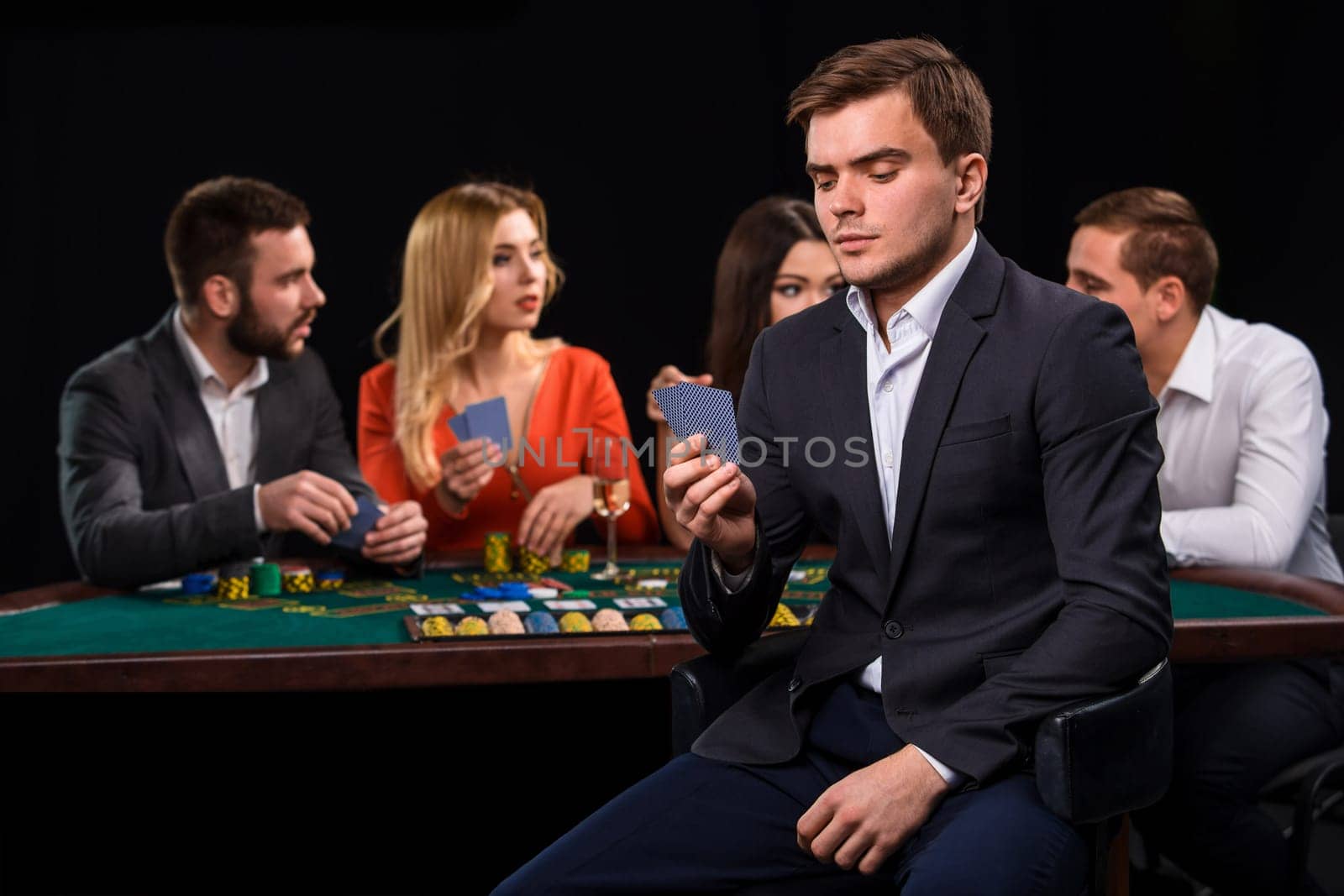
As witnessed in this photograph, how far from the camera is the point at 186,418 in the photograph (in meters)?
4.07

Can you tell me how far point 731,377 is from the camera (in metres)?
4.62

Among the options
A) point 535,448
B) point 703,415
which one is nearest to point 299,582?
point 535,448

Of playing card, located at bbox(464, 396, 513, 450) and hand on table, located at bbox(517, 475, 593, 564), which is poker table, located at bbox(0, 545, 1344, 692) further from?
playing card, located at bbox(464, 396, 513, 450)

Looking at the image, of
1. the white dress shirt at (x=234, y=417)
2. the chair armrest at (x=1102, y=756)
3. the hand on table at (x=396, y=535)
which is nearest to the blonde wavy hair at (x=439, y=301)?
the white dress shirt at (x=234, y=417)

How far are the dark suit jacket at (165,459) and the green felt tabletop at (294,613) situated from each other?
131mm

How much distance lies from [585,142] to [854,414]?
3553mm

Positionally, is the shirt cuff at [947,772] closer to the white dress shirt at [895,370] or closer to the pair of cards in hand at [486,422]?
the white dress shirt at [895,370]

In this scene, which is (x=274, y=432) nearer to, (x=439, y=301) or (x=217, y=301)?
(x=217, y=301)

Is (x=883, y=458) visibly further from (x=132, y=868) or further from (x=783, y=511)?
→ (x=132, y=868)

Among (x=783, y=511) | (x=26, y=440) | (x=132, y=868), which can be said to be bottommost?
(x=132, y=868)

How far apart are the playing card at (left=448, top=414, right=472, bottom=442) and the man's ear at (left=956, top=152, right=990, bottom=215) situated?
2.01m

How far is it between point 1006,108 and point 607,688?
10.4ft

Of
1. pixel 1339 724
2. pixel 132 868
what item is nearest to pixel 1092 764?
pixel 1339 724

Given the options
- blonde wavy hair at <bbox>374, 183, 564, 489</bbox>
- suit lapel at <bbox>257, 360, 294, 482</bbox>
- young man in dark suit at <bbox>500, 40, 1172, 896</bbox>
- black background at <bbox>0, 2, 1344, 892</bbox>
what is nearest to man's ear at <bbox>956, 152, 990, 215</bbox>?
young man in dark suit at <bbox>500, 40, 1172, 896</bbox>
